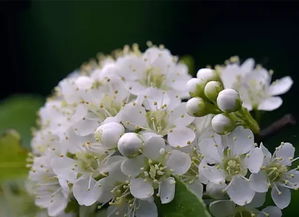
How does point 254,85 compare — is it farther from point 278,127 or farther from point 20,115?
point 20,115

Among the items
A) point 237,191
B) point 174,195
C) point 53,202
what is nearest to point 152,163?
point 174,195

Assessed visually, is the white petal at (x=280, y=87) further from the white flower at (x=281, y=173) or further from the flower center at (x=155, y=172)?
the flower center at (x=155, y=172)

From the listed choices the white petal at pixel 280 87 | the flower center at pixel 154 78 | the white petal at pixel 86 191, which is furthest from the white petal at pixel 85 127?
the white petal at pixel 280 87

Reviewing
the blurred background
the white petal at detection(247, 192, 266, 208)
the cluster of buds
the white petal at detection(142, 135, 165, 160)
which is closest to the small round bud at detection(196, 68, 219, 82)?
the cluster of buds

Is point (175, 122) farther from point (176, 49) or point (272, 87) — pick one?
point (176, 49)

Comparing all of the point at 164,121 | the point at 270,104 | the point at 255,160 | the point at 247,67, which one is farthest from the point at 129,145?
the point at 247,67

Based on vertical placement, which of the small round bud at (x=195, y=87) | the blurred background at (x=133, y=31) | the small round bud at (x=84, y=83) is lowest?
the small round bud at (x=195, y=87)
